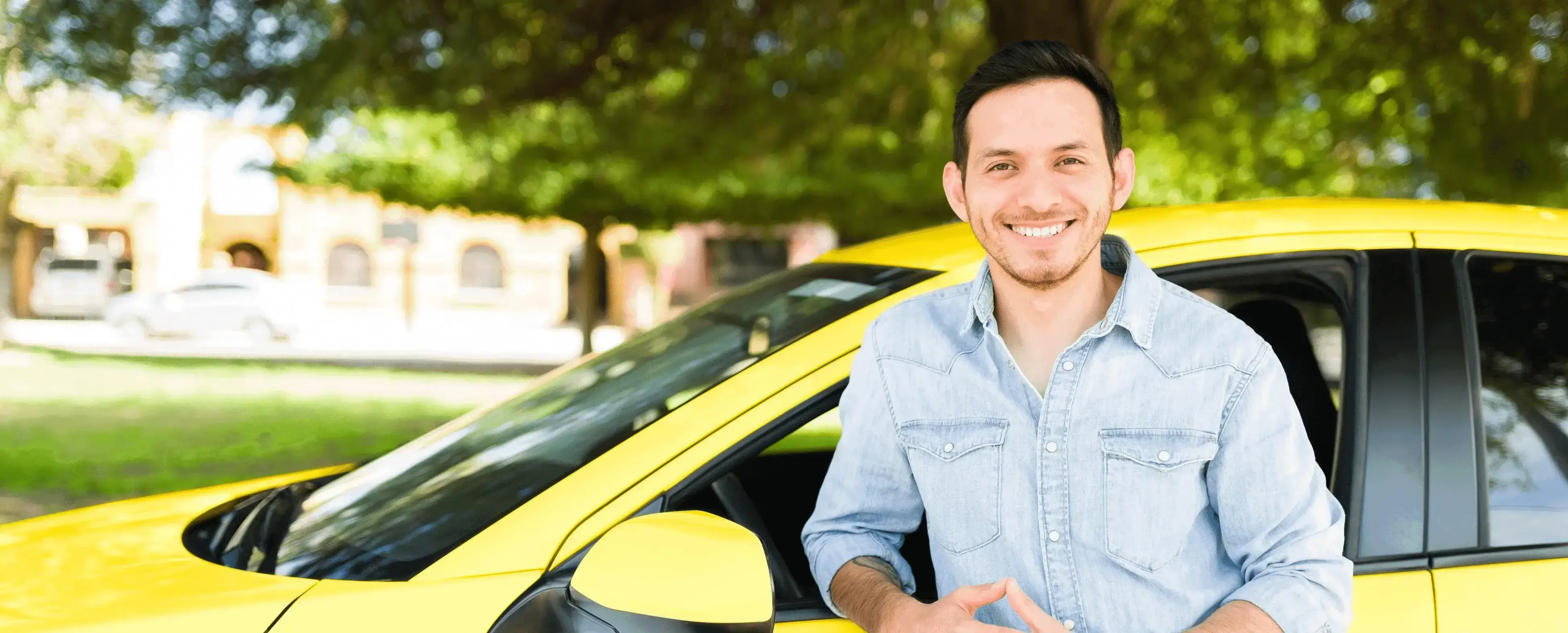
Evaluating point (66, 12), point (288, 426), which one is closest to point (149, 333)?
point (288, 426)

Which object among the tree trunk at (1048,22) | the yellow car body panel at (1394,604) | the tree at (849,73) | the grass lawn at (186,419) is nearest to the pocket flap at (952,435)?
the yellow car body panel at (1394,604)

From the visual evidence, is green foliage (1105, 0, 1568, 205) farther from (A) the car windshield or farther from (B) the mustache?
(B) the mustache

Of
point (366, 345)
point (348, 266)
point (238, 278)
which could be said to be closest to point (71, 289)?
point (348, 266)

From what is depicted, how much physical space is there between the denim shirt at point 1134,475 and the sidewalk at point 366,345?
61.0ft

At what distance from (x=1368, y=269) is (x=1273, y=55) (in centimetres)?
800

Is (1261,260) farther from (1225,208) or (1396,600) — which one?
(1396,600)

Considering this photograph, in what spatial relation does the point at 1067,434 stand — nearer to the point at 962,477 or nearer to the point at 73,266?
the point at 962,477

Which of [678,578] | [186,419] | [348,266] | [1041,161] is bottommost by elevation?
[186,419]

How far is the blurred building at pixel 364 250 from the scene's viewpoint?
35.1m

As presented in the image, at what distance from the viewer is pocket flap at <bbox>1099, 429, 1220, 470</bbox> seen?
163 centimetres

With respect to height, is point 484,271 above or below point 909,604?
above

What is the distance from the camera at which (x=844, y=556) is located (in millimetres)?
1807

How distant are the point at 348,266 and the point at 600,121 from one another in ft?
90.6

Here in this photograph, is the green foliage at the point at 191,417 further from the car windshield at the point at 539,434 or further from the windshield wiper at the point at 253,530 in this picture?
the car windshield at the point at 539,434
